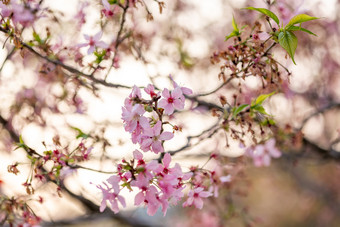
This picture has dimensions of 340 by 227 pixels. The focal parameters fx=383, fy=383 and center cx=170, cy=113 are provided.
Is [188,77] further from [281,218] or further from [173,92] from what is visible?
[281,218]

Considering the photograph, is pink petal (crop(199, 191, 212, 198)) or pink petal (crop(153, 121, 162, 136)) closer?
pink petal (crop(153, 121, 162, 136))

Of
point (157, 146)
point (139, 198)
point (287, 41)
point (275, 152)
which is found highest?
point (275, 152)

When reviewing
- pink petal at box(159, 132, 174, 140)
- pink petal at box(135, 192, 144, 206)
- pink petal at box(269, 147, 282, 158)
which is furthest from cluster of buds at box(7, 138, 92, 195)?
pink petal at box(269, 147, 282, 158)

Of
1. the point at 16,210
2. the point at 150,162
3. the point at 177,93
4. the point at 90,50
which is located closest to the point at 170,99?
the point at 177,93

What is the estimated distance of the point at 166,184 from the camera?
1.49 meters

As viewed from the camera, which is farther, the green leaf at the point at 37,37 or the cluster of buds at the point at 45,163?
the green leaf at the point at 37,37

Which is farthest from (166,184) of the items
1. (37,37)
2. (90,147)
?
(37,37)

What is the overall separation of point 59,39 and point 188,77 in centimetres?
152

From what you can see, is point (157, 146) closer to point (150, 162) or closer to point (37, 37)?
point (150, 162)

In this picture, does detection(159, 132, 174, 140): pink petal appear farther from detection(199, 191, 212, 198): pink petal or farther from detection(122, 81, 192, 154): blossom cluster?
detection(199, 191, 212, 198): pink petal

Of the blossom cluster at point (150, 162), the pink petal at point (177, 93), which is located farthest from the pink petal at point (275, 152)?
the pink petal at point (177, 93)

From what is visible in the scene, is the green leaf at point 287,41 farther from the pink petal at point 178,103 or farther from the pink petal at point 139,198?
the pink petal at point 139,198

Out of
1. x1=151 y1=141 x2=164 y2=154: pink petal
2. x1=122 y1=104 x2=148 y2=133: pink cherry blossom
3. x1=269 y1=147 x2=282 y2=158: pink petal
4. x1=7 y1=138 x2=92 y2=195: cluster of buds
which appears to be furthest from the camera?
x1=269 y1=147 x2=282 y2=158: pink petal

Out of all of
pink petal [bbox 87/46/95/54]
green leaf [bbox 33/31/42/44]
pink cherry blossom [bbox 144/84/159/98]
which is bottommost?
pink cherry blossom [bbox 144/84/159/98]
